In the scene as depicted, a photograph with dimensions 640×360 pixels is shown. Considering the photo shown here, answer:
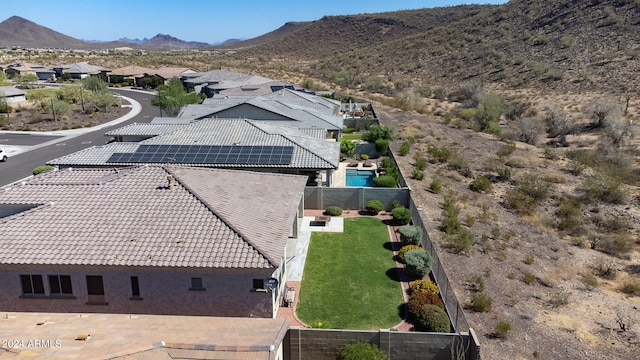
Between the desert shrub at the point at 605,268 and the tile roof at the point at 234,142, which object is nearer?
the desert shrub at the point at 605,268

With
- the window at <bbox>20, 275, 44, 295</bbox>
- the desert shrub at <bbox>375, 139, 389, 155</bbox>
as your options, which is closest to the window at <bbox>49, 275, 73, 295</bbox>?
the window at <bbox>20, 275, 44, 295</bbox>

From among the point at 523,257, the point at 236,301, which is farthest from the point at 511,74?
the point at 236,301

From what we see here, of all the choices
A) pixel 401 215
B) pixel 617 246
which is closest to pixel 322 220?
pixel 401 215

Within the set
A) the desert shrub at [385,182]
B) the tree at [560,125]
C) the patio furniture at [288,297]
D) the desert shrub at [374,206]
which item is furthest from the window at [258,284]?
A: the tree at [560,125]

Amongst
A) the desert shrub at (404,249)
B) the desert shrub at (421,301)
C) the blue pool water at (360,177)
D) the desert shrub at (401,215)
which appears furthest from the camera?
the blue pool water at (360,177)

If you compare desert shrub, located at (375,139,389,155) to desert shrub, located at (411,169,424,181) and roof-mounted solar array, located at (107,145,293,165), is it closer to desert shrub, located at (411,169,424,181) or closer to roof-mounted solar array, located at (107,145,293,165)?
desert shrub, located at (411,169,424,181)

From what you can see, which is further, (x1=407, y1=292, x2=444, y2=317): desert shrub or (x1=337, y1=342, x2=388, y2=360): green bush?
(x1=407, y1=292, x2=444, y2=317): desert shrub

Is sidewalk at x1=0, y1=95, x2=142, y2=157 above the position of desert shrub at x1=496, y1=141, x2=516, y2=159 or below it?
below

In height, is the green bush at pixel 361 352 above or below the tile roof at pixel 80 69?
below

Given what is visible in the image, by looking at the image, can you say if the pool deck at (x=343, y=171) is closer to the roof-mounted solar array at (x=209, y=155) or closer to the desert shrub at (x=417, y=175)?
the desert shrub at (x=417, y=175)
